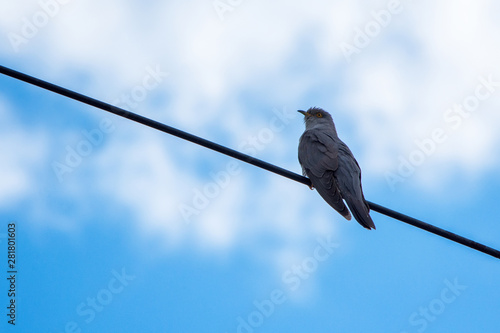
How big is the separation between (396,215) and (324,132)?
14.0 ft

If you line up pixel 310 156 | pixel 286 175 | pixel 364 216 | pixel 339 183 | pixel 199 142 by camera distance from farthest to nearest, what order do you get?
pixel 310 156, pixel 339 183, pixel 364 216, pixel 286 175, pixel 199 142

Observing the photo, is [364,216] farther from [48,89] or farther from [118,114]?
[48,89]

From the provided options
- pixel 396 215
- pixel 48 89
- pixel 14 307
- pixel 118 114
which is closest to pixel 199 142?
pixel 118 114

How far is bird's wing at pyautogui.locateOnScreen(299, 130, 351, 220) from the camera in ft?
21.5

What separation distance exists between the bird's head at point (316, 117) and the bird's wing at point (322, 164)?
1130 mm

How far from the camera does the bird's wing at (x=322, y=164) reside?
6.56 meters

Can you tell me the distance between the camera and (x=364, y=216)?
Result: 6.04m

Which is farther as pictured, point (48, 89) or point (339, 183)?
point (339, 183)

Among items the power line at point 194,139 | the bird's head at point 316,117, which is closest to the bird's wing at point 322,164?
the bird's head at point 316,117

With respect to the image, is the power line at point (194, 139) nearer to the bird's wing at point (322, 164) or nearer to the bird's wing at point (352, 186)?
the bird's wing at point (352, 186)

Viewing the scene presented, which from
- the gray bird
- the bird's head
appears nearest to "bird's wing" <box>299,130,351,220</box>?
the gray bird

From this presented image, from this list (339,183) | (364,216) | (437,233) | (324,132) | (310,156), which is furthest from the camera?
(324,132)

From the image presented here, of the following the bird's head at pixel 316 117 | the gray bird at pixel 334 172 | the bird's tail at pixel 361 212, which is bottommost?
the bird's tail at pixel 361 212

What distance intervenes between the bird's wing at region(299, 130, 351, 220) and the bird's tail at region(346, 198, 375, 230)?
0.32 ft
